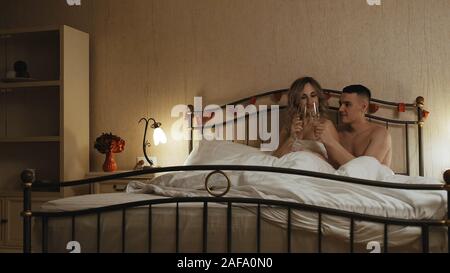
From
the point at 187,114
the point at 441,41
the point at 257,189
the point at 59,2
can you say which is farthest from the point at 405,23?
the point at 59,2

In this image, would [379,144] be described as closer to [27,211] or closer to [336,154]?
[336,154]

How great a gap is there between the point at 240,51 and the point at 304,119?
0.81 m

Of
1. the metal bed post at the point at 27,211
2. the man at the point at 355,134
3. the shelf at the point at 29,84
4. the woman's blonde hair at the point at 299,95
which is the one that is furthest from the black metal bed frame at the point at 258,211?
the shelf at the point at 29,84

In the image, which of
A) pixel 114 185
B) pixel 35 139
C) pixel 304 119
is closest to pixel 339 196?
pixel 304 119

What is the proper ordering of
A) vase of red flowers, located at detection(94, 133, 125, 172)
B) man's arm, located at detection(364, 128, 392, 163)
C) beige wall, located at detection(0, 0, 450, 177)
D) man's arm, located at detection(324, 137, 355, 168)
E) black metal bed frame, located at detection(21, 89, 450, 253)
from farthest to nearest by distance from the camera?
vase of red flowers, located at detection(94, 133, 125, 172), beige wall, located at detection(0, 0, 450, 177), man's arm, located at detection(364, 128, 392, 163), man's arm, located at detection(324, 137, 355, 168), black metal bed frame, located at detection(21, 89, 450, 253)

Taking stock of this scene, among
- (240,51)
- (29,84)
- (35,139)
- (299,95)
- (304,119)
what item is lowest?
(35,139)

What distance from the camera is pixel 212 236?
78.0 inches

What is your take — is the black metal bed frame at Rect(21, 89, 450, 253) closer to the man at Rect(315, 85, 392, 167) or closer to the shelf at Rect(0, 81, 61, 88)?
the man at Rect(315, 85, 392, 167)

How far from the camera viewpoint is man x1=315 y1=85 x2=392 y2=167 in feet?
9.66

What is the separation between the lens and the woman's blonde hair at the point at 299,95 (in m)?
3.39

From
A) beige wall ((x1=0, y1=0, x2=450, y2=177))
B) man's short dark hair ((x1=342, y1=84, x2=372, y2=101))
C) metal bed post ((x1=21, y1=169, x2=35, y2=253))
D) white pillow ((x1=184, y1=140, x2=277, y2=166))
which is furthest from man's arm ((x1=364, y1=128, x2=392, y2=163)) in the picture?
metal bed post ((x1=21, y1=169, x2=35, y2=253))

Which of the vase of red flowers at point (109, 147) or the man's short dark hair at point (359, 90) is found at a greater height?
the man's short dark hair at point (359, 90)

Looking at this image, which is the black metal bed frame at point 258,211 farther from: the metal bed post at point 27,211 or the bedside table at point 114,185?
the bedside table at point 114,185

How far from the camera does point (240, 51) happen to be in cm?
380
